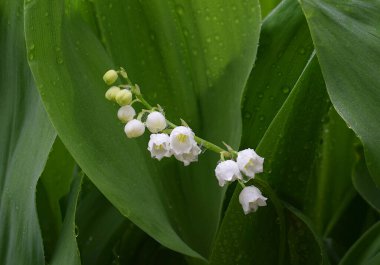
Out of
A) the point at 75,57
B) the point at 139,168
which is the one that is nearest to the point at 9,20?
the point at 75,57

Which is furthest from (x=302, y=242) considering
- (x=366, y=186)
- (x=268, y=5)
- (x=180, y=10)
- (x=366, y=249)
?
(x=268, y=5)

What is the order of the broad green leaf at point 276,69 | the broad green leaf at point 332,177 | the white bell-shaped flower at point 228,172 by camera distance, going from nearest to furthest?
1. the white bell-shaped flower at point 228,172
2. the broad green leaf at point 276,69
3. the broad green leaf at point 332,177

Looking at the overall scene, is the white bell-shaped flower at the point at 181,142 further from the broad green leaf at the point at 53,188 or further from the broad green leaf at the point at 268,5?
the broad green leaf at the point at 268,5

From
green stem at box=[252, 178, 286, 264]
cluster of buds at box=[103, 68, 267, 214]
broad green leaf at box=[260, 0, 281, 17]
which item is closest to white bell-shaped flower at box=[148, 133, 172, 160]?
cluster of buds at box=[103, 68, 267, 214]

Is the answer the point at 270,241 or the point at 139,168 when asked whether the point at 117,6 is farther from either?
the point at 270,241

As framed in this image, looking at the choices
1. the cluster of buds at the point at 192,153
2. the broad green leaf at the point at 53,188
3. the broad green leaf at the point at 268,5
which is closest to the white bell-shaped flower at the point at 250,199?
the cluster of buds at the point at 192,153

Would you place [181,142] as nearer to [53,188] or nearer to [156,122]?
[156,122]

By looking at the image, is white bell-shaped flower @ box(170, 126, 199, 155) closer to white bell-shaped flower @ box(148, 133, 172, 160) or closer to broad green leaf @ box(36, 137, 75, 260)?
white bell-shaped flower @ box(148, 133, 172, 160)
